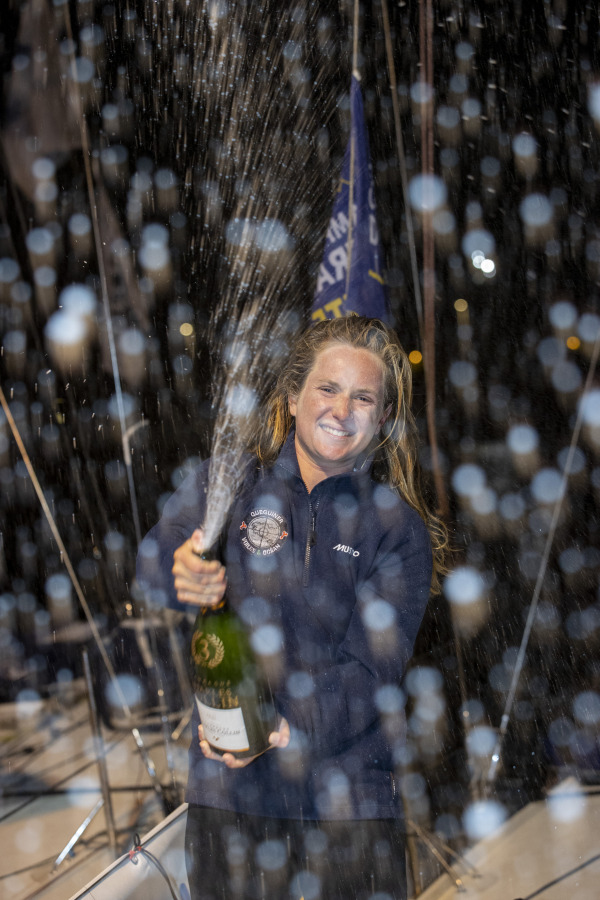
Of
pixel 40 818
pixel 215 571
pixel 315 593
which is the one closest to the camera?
pixel 215 571

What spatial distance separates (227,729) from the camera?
1246 millimetres

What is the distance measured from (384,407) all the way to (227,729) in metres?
0.84

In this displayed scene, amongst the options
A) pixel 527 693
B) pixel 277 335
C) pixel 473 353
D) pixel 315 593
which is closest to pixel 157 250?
pixel 277 335

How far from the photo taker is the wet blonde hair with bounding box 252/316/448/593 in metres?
1.54

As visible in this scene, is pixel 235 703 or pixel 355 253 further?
pixel 355 253

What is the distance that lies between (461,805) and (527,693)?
1.53m

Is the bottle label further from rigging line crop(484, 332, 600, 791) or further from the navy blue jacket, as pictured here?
rigging line crop(484, 332, 600, 791)

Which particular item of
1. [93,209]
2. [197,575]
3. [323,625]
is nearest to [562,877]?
[323,625]

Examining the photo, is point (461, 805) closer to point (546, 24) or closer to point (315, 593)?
point (315, 593)

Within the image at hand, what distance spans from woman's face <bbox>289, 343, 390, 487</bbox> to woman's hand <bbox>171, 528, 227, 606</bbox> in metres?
0.43

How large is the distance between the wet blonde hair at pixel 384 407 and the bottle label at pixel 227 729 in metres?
0.63

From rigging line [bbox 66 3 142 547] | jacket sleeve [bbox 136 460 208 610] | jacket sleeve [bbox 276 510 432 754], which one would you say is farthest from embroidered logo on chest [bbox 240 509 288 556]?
rigging line [bbox 66 3 142 547]

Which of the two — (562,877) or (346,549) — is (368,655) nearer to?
(346,549)

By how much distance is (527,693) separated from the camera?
4.36m
